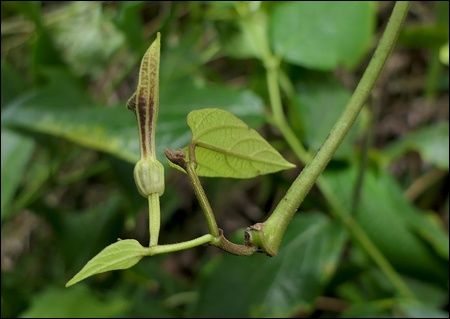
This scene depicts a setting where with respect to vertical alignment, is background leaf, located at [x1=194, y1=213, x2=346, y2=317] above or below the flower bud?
below

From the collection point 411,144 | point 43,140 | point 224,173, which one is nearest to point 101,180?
point 43,140

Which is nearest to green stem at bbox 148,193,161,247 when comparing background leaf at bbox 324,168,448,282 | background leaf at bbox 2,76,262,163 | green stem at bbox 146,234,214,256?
green stem at bbox 146,234,214,256

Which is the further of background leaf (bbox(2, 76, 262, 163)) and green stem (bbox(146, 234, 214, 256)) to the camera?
background leaf (bbox(2, 76, 262, 163))

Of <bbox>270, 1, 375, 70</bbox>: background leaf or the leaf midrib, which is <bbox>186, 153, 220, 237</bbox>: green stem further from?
<bbox>270, 1, 375, 70</bbox>: background leaf

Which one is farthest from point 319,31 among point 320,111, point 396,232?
point 396,232

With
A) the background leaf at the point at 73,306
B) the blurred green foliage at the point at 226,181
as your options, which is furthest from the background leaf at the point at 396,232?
the background leaf at the point at 73,306

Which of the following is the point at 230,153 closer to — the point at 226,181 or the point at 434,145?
the point at 434,145

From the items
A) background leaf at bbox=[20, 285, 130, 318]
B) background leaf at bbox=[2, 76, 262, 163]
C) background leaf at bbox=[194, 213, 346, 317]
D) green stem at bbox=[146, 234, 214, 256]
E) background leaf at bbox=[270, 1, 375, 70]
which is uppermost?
background leaf at bbox=[270, 1, 375, 70]

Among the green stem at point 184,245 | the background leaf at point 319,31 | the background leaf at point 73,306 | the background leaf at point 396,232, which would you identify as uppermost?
the background leaf at point 319,31

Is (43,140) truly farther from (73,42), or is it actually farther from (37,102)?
(73,42)

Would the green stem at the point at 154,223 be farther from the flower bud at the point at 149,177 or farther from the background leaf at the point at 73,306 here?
the background leaf at the point at 73,306
